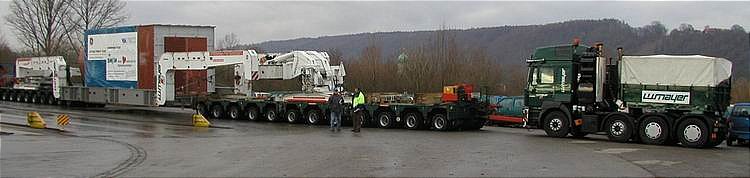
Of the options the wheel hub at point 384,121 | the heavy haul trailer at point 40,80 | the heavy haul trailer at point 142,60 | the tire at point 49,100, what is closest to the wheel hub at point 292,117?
the wheel hub at point 384,121

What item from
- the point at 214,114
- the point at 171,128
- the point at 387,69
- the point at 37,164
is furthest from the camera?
the point at 387,69

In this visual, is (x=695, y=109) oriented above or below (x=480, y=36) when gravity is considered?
below

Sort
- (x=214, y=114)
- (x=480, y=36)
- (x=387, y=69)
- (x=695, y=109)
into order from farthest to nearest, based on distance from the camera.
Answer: (x=480, y=36) → (x=387, y=69) → (x=214, y=114) → (x=695, y=109)

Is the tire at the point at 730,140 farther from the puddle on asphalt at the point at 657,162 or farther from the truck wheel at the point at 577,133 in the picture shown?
the puddle on asphalt at the point at 657,162

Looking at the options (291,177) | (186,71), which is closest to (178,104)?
(186,71)

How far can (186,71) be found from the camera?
31109 millimetres

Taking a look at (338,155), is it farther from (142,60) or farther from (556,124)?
(142,60)

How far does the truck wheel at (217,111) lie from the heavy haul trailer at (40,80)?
41.9 ft

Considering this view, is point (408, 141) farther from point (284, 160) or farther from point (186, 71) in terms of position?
point (186, 71)

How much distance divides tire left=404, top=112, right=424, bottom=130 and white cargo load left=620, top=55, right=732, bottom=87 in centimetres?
691

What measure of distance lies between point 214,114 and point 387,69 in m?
15.7

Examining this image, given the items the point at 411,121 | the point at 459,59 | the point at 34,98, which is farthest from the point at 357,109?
the point at 34,98

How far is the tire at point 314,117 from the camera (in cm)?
2623

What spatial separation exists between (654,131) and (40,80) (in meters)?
33.9
